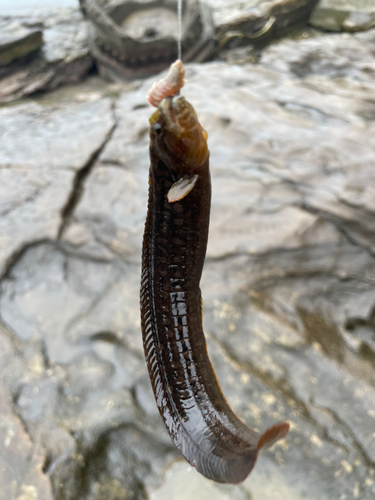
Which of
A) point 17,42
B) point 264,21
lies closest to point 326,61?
point 264,21

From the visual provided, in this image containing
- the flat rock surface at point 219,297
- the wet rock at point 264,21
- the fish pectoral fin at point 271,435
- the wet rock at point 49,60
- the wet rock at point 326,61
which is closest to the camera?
the fish pectoral fin at point 271,435

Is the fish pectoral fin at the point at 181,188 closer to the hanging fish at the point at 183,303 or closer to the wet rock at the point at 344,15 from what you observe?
the hanging fish at the point at 183,303

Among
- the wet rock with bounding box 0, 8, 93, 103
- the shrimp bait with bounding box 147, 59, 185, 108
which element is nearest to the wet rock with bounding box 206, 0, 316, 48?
the wet rock with bounding box 0, 8, 93, 103

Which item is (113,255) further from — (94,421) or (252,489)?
(252,489)

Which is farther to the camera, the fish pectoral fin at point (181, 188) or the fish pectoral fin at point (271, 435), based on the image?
the fish pectoral fin at point (271, 435)

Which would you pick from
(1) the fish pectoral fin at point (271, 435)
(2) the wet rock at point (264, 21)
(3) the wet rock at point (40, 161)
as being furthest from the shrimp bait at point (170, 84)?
(2) the wet rock at point (264, 21)
